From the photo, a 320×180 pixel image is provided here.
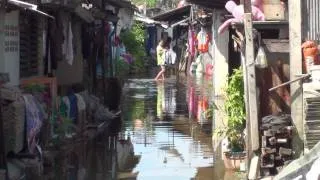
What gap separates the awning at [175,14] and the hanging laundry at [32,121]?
22505mm

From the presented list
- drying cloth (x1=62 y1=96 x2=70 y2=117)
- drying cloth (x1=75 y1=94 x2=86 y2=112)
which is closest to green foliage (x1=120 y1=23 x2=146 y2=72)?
drying cloth (x1=75 y1=94 x2=86 y2=112)

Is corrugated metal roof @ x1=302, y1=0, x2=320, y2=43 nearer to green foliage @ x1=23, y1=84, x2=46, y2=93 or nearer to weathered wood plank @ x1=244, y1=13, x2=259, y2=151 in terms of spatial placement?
weathered wood plank @ x1=244, y1=13, x2=259, y2=151

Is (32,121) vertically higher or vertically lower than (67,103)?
lower

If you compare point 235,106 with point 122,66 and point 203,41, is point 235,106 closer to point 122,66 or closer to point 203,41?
point 203,41

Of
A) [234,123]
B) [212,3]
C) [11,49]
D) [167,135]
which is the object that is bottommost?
[167,135]

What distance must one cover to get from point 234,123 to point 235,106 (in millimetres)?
360

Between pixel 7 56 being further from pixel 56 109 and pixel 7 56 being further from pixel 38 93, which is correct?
pixel 56 109

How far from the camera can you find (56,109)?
1332 cm

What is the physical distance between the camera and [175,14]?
1369 inches

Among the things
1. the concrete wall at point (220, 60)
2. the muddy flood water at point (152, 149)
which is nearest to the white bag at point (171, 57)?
the muddy flood water at point (152, 149)

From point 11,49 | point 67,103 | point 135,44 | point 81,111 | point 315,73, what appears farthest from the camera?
point 135,44

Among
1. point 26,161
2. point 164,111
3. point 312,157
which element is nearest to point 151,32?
point 164,111

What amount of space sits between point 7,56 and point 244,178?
449 cm

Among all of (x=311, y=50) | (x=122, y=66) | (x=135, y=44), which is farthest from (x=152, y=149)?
(x=135, y=44)
